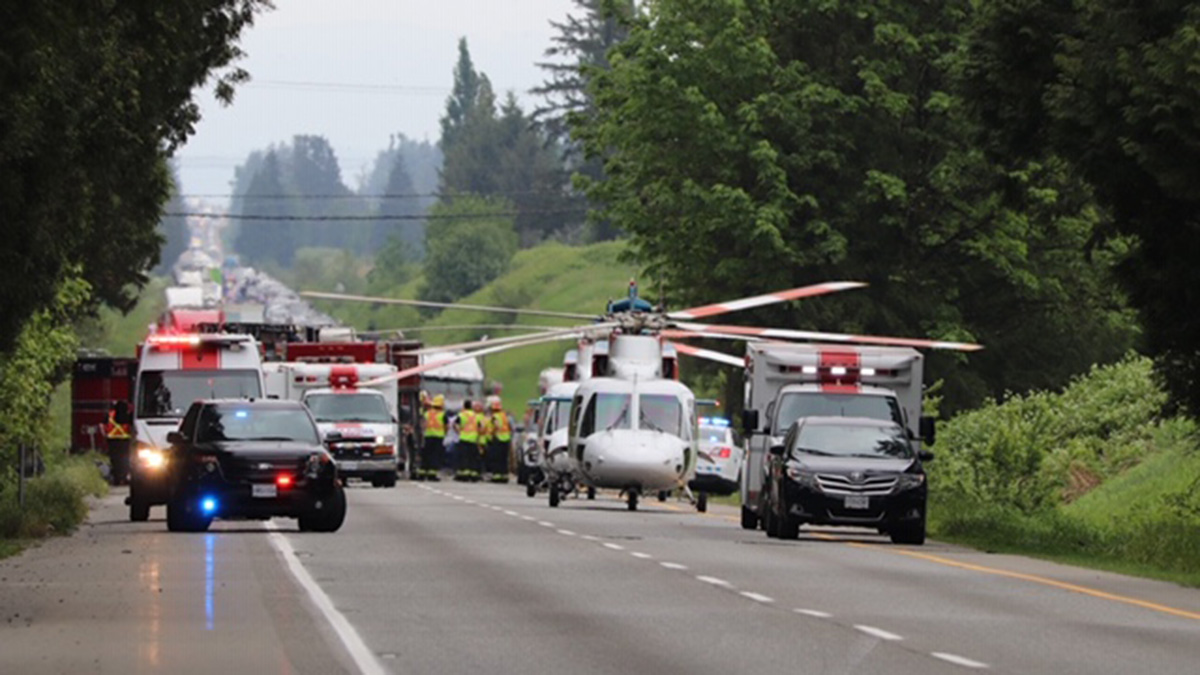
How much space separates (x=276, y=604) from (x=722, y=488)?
3306 cm

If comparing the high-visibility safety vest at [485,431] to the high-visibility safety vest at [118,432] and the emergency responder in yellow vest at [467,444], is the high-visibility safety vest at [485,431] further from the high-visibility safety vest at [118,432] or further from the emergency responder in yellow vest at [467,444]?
the high-visibility safety vest at [118,432]

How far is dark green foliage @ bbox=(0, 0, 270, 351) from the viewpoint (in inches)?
948

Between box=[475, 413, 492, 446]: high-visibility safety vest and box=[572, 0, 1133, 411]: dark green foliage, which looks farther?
box=[475, 413, 492, 446]: high-visibility safety vest

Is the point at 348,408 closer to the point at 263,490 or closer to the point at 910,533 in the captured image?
the point at 263,490

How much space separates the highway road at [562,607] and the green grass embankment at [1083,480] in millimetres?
1291

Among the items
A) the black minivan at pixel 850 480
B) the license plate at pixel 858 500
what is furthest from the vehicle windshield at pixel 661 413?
the license plate at pixel 858 500

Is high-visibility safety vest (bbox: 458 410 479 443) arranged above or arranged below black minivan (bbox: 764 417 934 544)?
above

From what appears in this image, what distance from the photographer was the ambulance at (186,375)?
42.5m

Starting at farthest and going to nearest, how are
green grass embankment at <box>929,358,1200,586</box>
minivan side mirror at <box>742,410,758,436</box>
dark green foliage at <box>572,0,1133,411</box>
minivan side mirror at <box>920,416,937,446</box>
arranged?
dark green foliage at <box>572,0,1133,411</box> → minivan side mirror at <box>742,410,758,436</box> → minivan side mirror at <box>920,416,937,446</box> → green grass embankment at <box>929,358,1200,586</box>

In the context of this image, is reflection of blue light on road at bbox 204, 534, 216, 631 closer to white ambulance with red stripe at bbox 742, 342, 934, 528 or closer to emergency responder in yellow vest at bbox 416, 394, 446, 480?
white ambulance with red stripe at bbox 742, 342, 934, 528

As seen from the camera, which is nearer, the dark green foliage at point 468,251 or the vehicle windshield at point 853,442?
the vehicle windshield at point 853,442

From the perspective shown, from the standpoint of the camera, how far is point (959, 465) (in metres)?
47.6

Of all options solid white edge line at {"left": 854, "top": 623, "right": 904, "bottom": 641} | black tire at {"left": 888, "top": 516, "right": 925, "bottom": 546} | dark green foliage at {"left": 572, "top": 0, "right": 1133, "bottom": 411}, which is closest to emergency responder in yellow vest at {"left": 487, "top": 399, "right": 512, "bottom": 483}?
dark green foliage at {"left": 572, "top": 0, "right": 1133, "bottom": 411}

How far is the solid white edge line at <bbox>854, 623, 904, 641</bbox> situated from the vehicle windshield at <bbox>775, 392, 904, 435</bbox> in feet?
55.9
